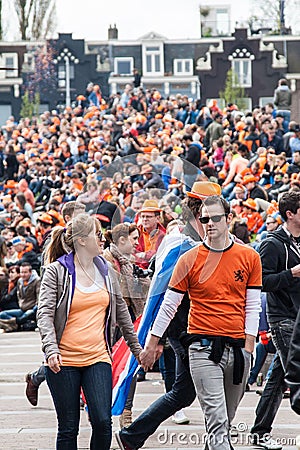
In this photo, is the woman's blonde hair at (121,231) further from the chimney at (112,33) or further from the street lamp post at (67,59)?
the chimney at (112,33)

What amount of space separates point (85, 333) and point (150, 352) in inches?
20.3

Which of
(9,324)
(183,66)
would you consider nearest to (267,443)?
(9,324)

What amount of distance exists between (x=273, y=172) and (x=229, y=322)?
50.5 feet

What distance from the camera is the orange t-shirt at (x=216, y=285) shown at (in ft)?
22.2

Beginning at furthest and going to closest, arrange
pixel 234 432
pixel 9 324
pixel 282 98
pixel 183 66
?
pixel 183 66, pixel 282 98, pixel 9 324, pixel 234 432

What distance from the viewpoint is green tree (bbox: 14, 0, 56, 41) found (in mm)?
79500

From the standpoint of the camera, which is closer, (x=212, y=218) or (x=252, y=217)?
(x=212, y=218)

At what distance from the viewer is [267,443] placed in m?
8.36

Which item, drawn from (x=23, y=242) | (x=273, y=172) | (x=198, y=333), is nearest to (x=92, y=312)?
(x=198, y=333)

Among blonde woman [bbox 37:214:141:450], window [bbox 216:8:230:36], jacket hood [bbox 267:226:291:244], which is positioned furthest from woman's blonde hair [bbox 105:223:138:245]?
window [bbox 216:8:230:36]

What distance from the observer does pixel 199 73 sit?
2707 inches

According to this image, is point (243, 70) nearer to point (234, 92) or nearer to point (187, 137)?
point (234, 92)

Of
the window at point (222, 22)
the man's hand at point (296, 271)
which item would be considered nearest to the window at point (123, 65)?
the window at point (222, 22)

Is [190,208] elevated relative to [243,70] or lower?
lower
